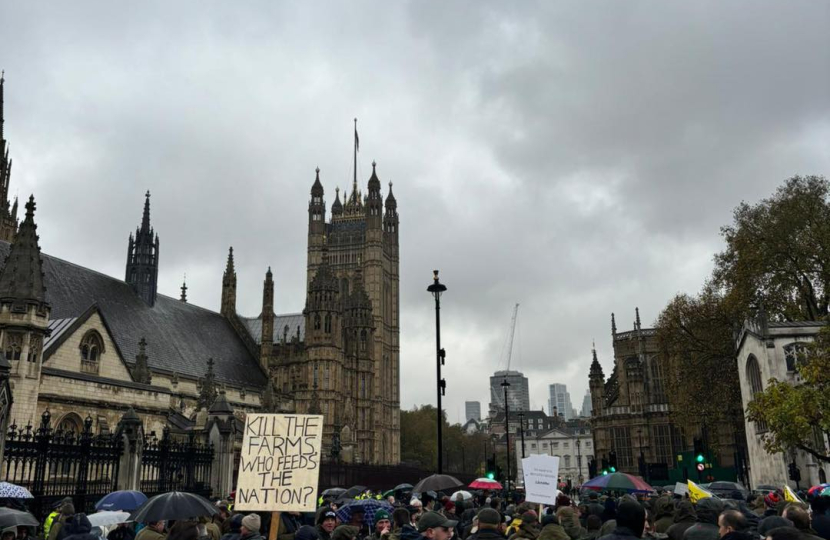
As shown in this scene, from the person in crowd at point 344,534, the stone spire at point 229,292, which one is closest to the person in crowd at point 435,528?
the person in crowd at point 344,534

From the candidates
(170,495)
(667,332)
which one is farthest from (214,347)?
(170,495)

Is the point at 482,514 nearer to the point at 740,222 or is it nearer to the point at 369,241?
the point at 740,222

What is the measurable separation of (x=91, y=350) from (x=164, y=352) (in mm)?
16676

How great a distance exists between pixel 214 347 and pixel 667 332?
125 feet

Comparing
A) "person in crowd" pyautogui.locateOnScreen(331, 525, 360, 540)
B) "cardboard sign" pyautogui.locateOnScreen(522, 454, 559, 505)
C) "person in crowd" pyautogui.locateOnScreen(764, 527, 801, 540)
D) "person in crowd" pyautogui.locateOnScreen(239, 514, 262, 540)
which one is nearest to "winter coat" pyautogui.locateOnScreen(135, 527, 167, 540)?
"person in crowd" pyautogui.locateOnScreen(239, 514, 262, 540)

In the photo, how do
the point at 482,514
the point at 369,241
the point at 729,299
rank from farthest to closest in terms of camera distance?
1. the point at 369,241
2. the point at 729,299
3. the point at 482,514

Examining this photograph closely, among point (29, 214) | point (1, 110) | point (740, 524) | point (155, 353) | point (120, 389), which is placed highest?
point (1, 110)

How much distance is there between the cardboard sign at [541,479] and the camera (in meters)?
11.5

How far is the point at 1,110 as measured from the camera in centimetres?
6712

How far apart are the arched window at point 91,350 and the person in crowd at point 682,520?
31431 millimetres

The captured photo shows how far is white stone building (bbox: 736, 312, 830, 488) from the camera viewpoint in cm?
3269

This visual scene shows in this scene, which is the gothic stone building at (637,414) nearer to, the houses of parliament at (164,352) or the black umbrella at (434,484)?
the houses of parliament at (164,352)

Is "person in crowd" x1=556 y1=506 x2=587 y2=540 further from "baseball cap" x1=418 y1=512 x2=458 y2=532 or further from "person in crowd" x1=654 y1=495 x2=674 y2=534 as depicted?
"baseball cap" x1=418 y1=512 x2=458 y2=532

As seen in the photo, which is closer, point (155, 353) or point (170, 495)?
point (170, 495)
